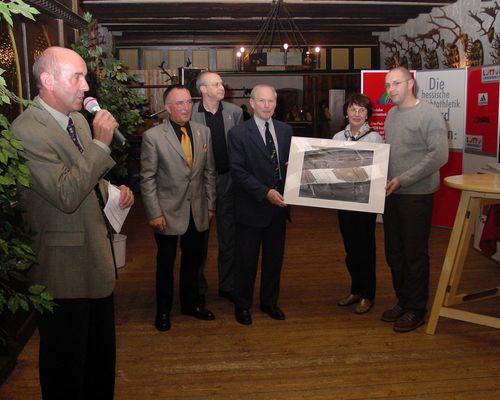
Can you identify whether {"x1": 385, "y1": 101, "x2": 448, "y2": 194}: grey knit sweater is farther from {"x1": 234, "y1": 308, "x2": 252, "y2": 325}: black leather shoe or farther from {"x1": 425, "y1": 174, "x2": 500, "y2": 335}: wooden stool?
{"x1": 234, "y1": 308, "x2": 252, "y2": 325}: black leather shoe

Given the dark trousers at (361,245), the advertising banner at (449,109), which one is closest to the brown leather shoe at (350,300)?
the dark trousers at (361,245)

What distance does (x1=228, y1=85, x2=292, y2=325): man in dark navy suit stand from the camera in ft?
11.8

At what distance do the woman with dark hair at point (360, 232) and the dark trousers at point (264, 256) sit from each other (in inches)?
18.3

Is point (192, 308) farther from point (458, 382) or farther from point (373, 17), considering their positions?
point (373, 17)

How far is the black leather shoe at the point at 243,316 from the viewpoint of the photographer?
385 centimetres

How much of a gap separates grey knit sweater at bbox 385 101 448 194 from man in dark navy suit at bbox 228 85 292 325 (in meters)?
0.67

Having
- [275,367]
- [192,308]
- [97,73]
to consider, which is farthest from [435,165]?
[97,73]

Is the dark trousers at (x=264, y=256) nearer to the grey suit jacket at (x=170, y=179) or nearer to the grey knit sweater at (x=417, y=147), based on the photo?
the grey suit jacket at (x=170, y=179)

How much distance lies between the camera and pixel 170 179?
3.60 m

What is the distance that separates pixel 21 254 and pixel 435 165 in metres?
2.49

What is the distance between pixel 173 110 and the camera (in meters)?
3.57

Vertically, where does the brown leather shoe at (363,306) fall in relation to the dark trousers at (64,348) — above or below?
below

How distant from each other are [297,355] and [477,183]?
142 centimetres

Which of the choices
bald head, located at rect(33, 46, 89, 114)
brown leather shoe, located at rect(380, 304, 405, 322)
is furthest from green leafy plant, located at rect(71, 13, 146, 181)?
bald head, located at rect(33, 46, 89, 114)
